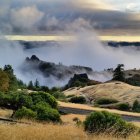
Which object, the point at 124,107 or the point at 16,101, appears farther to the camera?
the point at 124,107

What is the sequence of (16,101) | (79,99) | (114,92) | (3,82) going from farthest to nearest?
1. (114,92)
2. (79,99)
3. (3,82)
4. (16,101)

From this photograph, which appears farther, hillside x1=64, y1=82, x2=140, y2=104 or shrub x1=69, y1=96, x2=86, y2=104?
hillside x1=64, y1=82, x2=140, y2=104

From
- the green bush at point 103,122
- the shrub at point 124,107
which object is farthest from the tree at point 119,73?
the green bush at point 103,122

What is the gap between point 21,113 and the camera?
3225 centimetres

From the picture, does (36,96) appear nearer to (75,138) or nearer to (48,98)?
(48,98)

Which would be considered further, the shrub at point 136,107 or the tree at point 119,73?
the tree at point 119,73

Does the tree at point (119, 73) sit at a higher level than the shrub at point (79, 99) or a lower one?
higher

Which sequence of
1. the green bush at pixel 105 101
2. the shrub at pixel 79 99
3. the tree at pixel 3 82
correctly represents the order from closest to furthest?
the tree at pixel 3 82 < the green bush at pixel 105 101 < the shrub at pixel 79 99

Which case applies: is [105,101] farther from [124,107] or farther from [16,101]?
[16,101]

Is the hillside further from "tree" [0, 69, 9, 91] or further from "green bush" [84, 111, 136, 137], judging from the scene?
"green bush" [84, 111, 136, 137]

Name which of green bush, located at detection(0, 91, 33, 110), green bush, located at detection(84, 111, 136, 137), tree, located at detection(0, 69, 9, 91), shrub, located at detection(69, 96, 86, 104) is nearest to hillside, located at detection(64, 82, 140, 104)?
shrub, located at detection(69, 96, 86, 104)

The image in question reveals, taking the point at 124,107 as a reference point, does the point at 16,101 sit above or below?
below

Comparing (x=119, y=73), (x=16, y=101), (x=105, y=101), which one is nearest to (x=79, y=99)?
(x=105, y=101)

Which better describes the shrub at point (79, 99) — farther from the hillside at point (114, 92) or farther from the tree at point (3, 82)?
the tree at point (3, 82)
